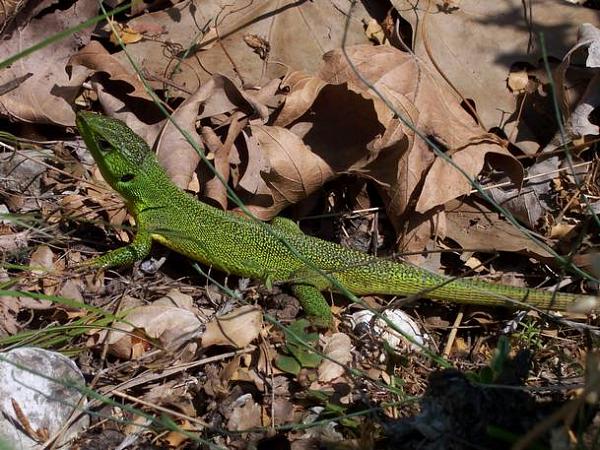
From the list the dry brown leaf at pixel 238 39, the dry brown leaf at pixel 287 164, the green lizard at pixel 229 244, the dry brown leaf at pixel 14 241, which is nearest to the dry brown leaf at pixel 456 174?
the green lizard at pixel 229 244

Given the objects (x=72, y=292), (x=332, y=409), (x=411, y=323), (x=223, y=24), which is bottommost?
(x=411, y=323)

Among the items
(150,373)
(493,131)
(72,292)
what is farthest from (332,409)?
(493,131)

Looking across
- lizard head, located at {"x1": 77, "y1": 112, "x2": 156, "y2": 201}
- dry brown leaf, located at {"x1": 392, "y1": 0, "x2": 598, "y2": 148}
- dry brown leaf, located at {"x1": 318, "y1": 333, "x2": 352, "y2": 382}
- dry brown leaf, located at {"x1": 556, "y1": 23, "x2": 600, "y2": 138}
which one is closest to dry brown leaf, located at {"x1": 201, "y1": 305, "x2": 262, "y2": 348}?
dry brown leaf, located at {"x1": 318, "y1": 333, "x2": 352, "y2": 382}

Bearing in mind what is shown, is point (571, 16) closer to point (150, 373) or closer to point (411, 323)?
point (411, 323)

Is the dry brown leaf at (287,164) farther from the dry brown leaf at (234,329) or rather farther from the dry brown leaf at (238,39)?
the dry brown leaf at (234,329)

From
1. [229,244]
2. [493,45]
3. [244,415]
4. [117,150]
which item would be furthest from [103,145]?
[493,45]

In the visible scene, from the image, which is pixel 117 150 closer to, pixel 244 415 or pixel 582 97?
pixel 244 415
